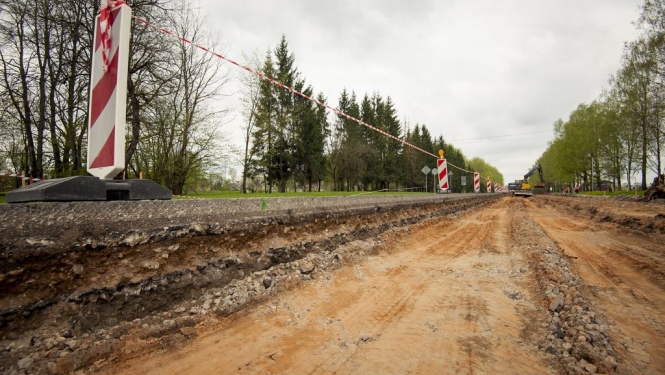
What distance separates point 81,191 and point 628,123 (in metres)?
41.6

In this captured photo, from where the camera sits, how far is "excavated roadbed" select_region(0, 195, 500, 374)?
166 centimetres

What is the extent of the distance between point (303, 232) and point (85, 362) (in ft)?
9.66

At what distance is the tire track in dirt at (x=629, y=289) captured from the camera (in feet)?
6.76

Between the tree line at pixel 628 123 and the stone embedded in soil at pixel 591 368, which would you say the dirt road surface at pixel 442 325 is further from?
the tree line at pixel 628 123

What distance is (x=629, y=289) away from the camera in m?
3.38

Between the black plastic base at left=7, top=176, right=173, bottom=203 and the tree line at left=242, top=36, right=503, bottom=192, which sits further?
the tree line at left=242, top=36, right=503, bottom=192

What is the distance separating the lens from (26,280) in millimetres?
1712

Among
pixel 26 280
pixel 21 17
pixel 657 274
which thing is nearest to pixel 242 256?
pixel 26 280

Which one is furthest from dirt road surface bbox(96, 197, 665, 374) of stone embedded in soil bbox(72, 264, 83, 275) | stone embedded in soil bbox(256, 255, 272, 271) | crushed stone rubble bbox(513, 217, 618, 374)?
stone embedded in soil bbox(72, 264, 83, 275)

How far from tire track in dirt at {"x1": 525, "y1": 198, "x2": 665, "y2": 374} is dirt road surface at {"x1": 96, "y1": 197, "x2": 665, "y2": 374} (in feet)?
0.05

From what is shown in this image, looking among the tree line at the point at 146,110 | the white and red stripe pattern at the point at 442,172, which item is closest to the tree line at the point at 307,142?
the tree line at the point at 146,110

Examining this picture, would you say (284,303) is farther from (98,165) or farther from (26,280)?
(98,165)

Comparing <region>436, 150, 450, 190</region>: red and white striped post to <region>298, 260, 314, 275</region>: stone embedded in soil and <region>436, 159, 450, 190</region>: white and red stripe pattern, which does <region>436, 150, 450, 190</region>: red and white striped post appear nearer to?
<region>436, 159, 450, 190</region>: white and red stripe pattern

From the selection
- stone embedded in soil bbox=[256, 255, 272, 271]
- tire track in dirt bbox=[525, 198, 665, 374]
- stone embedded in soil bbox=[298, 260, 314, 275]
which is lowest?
tire track in dirt bbox=[525, 198, 665, 374]
